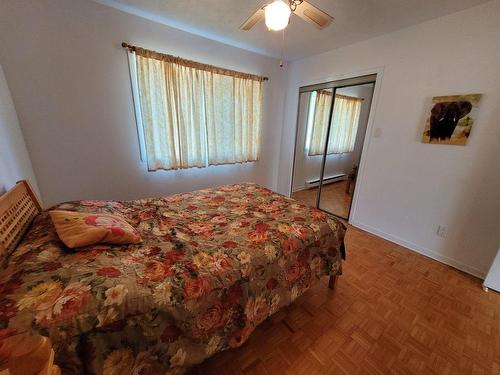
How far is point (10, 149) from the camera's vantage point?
4.99 feet

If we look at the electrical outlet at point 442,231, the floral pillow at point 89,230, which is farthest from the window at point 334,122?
the floral pillow at point 89,230

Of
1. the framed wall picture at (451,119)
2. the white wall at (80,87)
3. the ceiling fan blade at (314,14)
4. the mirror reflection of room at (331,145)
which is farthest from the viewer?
the mirror reflection of room at (331,145)

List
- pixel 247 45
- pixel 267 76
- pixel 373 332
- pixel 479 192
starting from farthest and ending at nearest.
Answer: pixel 267 76 < pixel 247 45 < pixel 479 192 < pixel 373 332

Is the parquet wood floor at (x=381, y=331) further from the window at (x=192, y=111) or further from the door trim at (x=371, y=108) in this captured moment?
the window at (x=192, y=111)

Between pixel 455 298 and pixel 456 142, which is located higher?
pixel 456 142

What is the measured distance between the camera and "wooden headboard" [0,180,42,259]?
95cm

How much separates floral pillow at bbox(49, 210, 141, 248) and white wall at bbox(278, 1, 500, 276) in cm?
281

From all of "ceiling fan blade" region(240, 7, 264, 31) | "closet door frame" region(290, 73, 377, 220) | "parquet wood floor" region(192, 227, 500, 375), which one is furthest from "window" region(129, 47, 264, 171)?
"parquet wood floor" region(192, 227, 500, 375)

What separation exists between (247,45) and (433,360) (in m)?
3.72

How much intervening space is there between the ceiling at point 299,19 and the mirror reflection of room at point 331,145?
2.13ft

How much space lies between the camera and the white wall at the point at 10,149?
1.37m

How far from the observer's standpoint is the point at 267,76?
3.28 meters

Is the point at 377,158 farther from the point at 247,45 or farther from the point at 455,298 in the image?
the point at 247,45

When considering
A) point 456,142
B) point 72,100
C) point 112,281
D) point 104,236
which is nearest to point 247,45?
point 72,100
